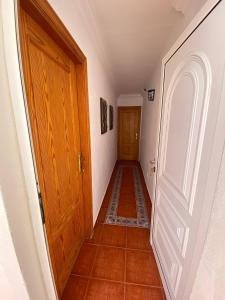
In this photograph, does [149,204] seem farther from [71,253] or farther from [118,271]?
[71,253]

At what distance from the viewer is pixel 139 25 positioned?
1.36 metres

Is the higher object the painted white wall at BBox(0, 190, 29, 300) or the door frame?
the door frame

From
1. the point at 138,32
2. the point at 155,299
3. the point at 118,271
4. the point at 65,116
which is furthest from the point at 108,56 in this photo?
the point at 155,299

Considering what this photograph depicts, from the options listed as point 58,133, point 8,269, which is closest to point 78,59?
point 58,133

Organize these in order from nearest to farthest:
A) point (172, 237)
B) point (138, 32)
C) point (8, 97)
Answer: point (8, 97), point (172, 237), point (138, 32)

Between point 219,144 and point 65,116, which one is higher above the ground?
point 65,116

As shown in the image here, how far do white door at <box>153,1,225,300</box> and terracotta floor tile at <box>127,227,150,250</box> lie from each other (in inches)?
14.5

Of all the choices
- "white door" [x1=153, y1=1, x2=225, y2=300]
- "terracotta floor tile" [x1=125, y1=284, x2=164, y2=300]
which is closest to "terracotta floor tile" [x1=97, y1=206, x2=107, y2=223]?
"terracotta floor tile" [x1=125, y1=284, x2=164, y2=300]

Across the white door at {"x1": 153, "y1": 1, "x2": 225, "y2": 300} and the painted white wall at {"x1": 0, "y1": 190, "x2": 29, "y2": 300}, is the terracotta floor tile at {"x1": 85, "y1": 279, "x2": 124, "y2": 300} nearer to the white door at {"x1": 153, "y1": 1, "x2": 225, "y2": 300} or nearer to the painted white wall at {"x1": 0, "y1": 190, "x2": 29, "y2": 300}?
the white door at {"x1": 153, "y1": 1, "x2": 225, "y2": 300}

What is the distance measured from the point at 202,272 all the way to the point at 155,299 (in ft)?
2.60

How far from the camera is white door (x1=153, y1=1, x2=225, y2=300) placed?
647 millimetres

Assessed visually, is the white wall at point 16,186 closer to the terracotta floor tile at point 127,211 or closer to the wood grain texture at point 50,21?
the wood grain texture at point 50,21

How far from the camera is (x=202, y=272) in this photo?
0.64m

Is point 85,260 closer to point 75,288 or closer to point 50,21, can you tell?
point 75,288
